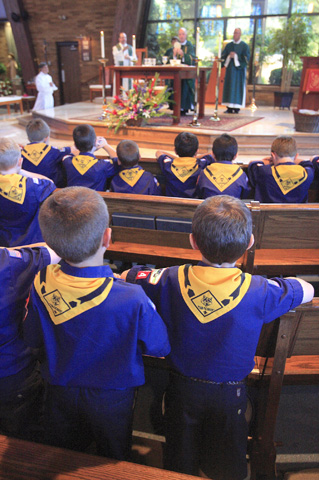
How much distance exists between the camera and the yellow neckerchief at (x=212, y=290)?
124 cm

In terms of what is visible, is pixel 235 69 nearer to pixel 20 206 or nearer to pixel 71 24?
pixel 71 24

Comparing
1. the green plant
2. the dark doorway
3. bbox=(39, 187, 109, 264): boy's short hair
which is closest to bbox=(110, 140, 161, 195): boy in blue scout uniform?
bbox=(39, 187, 109, 264): boy's short hair

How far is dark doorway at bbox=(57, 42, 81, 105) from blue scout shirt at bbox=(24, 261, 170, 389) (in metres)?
13.3

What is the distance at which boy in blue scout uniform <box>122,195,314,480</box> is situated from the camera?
1249 mm

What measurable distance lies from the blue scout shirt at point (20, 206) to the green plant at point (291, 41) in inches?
367

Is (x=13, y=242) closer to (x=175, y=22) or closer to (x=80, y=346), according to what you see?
(x=80, y=346)

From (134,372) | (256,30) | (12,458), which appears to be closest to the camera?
(12,458)

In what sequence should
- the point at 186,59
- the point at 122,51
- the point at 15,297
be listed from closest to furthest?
the point at 15,297 → the point at 186,59 → the point at 122,51

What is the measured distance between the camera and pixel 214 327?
1.28m

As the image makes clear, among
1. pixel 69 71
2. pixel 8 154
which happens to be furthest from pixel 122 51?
pixel 8 154

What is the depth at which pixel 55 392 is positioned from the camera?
4.34ft

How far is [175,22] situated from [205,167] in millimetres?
10026

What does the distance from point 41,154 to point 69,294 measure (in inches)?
97.1

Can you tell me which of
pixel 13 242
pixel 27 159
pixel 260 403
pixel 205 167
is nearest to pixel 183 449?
pixel 260 403
